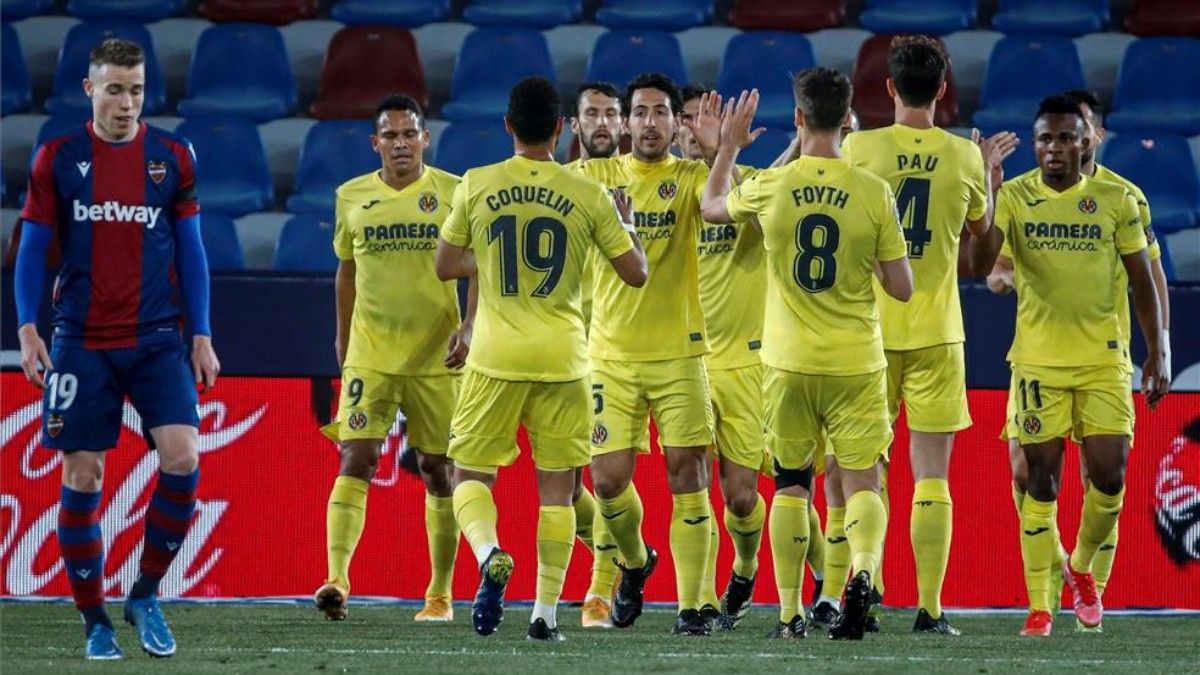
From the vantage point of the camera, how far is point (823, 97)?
6.84 m

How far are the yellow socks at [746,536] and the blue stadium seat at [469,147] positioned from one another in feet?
15.0

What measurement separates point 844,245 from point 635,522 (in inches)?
65.1

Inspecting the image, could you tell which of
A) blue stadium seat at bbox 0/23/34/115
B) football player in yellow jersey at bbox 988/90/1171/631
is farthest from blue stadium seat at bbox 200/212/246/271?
football player in yellow jersey at bbox 988/90/1171/631

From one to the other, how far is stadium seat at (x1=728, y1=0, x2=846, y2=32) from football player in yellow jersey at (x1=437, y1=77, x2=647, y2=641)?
22.3 ft

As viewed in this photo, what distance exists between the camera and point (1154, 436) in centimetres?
936

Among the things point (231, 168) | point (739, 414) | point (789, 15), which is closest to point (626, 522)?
point (739, 414)

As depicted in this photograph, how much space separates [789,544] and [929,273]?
3.99 feet

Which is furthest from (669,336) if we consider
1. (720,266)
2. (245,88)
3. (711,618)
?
(245,88)

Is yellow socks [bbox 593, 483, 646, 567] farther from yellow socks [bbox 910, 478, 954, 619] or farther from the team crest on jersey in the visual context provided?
the team crest on jersey

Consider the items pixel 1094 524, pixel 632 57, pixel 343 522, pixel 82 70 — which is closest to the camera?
pixel 1094 524

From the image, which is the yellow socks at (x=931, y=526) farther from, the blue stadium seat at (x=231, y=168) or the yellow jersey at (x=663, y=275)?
the blue stadium seat at (x=231, y=168)

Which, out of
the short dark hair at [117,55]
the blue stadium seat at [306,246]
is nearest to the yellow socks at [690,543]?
the short dark hair at [117,55]

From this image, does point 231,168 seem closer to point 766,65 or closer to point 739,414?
point 766,65

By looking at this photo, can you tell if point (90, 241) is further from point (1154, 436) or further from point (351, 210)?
point (1154, 436)
